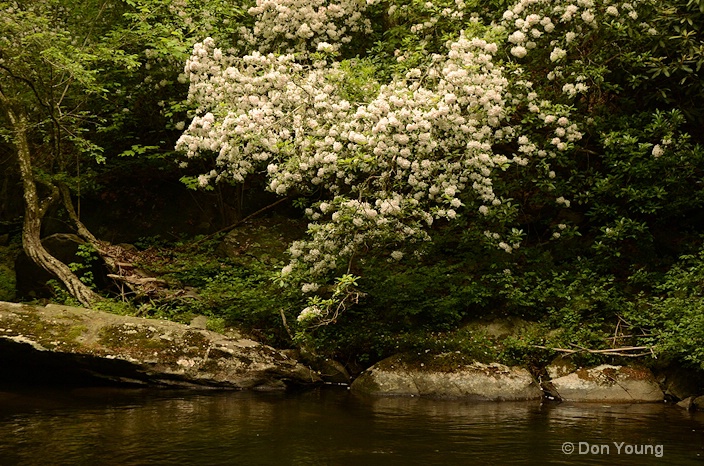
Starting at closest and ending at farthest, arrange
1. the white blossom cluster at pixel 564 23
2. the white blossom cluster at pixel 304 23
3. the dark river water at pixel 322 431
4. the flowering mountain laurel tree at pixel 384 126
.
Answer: the dark river water at pixel 322 431 → the flowering mountain laurel tree at pixel 384 126 → the white blossom cluster at pixel 564 23 → the white blossom cluster at pixel 304 23

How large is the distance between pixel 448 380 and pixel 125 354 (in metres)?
4.17

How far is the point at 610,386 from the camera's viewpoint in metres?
8.40

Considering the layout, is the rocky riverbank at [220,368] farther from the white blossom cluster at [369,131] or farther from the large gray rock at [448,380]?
the white blossom cluster at [369,131]

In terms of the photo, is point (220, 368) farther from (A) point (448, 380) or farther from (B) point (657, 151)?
(B) point (657, 151)

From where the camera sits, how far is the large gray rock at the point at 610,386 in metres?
8.34

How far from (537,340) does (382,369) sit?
229 cm

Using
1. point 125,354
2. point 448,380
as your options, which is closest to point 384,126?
point 448,380

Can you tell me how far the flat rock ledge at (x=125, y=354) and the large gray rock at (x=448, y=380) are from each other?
3.37 feet

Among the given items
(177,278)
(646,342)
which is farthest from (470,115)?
(177,278)

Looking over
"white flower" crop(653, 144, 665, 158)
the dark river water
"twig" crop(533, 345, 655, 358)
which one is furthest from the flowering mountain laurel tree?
"twig" crop(533, 345, 655, 358)

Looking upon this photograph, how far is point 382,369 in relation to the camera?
895cm

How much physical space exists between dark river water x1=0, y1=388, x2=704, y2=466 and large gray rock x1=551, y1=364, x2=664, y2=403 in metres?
0.30
